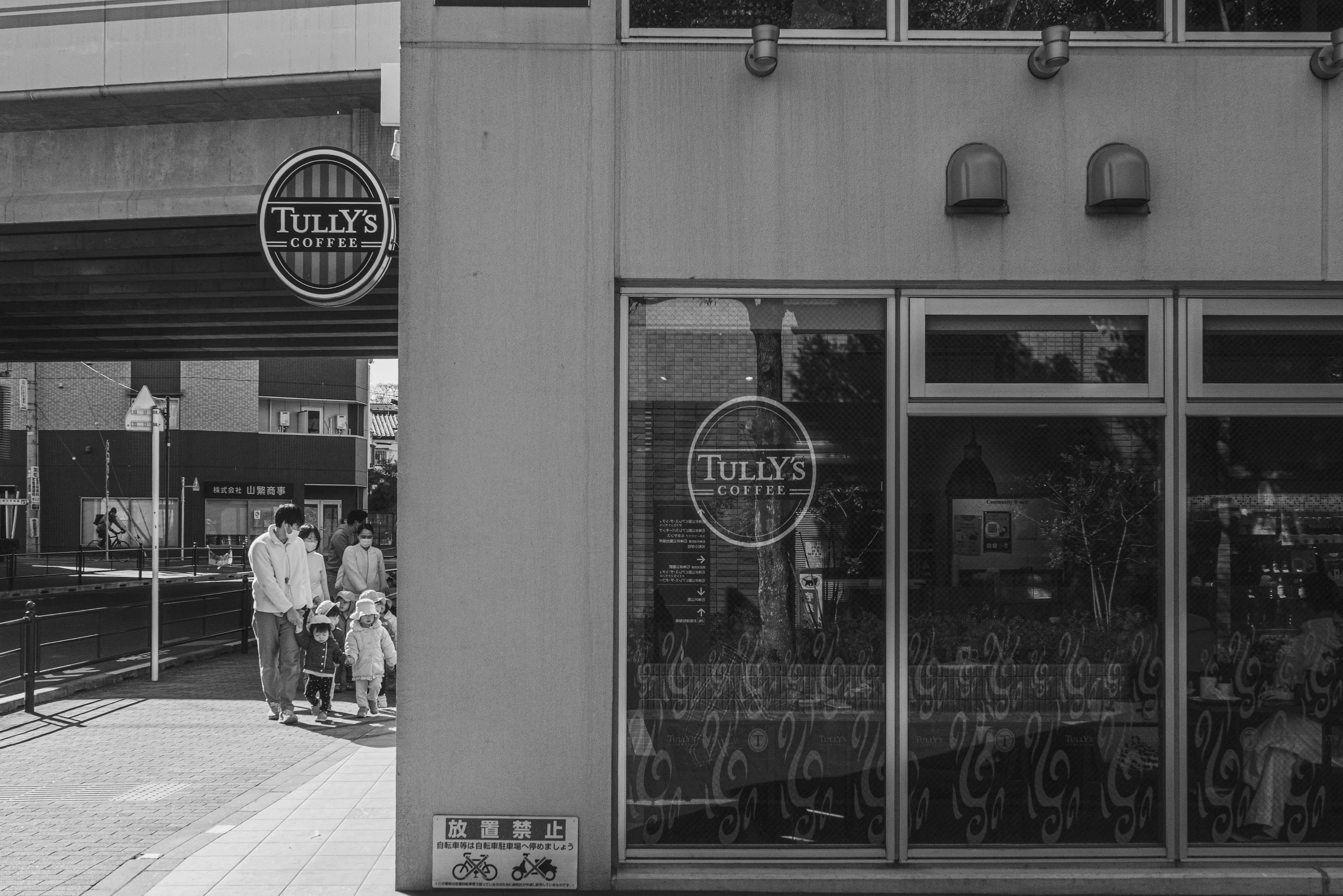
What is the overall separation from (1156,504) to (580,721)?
3182 mm

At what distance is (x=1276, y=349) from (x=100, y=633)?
46.8ft

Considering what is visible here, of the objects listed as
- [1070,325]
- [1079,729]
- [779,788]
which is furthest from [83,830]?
[1070,325]

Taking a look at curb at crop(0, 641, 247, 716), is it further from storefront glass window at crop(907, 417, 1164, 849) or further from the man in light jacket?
storefront glass window at crop(907, 417, 1164, 849)

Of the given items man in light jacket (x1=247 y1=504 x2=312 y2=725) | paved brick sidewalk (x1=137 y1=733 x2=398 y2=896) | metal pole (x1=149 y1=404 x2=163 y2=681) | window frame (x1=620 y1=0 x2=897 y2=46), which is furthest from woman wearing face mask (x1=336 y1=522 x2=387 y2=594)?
window frame (x1=620 y1=0 x2=897 y2=46)

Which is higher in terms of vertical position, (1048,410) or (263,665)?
(1048,410)

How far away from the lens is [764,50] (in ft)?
19.1

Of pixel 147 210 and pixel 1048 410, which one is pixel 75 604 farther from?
pixel 1048 410

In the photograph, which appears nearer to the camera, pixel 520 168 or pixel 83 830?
pixel 520 168

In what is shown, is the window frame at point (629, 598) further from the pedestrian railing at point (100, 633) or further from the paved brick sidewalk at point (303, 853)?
the pedestrian railing at point (100, 633)

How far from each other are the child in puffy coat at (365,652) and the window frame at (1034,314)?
725cm

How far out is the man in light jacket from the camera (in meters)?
11.2

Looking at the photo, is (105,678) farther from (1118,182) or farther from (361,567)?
(1118,182)

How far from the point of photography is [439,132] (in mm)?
5957

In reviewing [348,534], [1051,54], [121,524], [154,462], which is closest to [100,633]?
[154,462]
